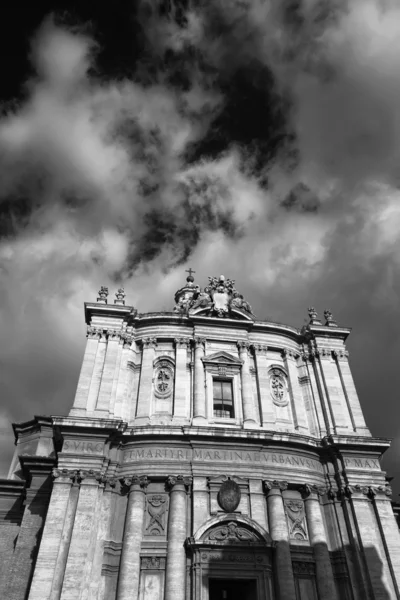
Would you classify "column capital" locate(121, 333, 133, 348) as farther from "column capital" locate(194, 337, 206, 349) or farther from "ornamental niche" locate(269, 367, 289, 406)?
"ornamental niche" locate(269, 367, 289, 406)

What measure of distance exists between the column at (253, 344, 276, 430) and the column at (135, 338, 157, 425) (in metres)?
5.64

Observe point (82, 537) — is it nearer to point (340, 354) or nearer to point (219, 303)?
point (219, 303)

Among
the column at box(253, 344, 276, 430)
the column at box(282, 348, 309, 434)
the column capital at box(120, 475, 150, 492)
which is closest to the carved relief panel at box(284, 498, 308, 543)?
the column at box(253, 344, 276, 430)

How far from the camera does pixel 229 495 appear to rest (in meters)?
19.8

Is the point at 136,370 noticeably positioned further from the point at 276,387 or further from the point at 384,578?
the point at 384,578

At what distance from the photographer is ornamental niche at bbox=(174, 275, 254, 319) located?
86.2ft

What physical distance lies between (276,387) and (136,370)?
25.0 feet

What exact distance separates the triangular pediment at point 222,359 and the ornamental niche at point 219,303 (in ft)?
8.25

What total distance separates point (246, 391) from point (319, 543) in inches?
294

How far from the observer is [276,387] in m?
24.9

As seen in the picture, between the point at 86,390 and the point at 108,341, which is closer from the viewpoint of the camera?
the point at 86,390

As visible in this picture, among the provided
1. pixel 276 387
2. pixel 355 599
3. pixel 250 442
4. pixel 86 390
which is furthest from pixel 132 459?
pixel 355 599

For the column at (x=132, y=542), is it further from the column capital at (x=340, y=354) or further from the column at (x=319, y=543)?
the column capital at (x=340, y=354)

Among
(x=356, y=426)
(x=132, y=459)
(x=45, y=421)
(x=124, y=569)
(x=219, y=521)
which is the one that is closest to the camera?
(x=124, y=569)
